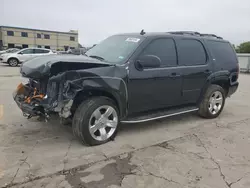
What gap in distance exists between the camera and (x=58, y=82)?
128 inches

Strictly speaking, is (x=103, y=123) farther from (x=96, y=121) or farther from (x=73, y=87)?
(x=73, y=87)

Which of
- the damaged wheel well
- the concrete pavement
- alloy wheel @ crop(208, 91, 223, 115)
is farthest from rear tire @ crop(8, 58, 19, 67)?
alloy wheel @ crop(208, 91, 223, 115)

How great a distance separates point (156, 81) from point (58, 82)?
171 centimetres

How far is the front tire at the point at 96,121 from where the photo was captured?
339 cm

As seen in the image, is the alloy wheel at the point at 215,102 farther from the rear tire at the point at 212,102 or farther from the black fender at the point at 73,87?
the black fender at the point at 73,87

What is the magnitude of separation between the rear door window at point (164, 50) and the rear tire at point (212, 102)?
4.18 feet

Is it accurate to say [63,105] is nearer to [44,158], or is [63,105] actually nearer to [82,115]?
Result: [82,115]

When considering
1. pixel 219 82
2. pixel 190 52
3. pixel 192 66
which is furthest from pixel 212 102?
pixel 190 52

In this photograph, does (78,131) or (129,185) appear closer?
(129,185)

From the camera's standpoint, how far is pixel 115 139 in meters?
3.94

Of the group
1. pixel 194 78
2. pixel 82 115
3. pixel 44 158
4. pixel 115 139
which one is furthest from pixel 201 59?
pixel 44 158

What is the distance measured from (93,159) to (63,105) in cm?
87

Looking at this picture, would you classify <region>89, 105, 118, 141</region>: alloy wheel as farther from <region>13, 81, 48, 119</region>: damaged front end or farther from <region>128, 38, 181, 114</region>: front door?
<region>13, 81, 48, 119</region>: damaged front end

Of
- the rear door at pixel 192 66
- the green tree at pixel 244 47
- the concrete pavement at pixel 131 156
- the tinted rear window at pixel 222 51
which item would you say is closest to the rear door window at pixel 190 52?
the rear door at pixel 192 66
